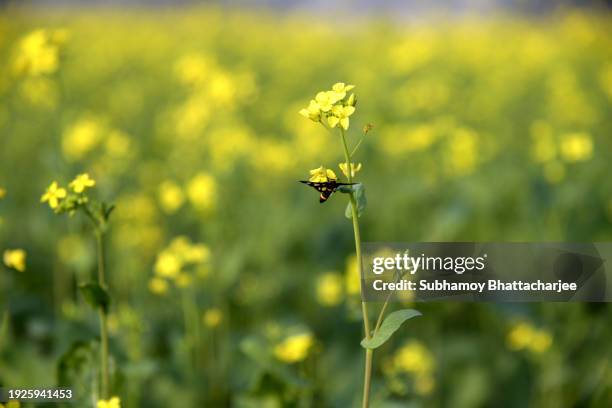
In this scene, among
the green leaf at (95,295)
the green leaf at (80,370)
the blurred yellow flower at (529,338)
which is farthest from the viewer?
the blurred yellow flower at (529,338)

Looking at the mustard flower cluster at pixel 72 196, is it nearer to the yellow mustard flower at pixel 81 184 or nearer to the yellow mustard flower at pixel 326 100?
the yellow mustard flower at pixel 81 184

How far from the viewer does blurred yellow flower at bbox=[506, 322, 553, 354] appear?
2.40 meters

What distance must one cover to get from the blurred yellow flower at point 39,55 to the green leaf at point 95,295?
1.05 meters

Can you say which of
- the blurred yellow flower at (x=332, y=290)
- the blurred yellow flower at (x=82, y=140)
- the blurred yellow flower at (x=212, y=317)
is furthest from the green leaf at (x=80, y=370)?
the blurred yellow flower at (x=82, y=140)

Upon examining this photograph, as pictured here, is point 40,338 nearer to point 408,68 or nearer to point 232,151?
point 232,151

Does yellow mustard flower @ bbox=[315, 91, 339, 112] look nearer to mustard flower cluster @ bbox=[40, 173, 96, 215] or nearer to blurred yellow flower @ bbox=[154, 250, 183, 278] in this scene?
mustard flower cluster @ bbox=[40, 173, 96, 215]

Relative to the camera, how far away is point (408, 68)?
4.82m

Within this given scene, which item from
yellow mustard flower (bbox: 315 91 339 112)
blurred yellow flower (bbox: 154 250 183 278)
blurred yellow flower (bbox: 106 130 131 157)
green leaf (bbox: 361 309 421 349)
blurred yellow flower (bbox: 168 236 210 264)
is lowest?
green leaf (bbox: 361 309 421 349)

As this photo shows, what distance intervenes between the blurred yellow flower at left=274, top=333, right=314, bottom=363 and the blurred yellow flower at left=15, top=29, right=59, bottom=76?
1184 mm

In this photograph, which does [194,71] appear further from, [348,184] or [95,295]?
[348,184]

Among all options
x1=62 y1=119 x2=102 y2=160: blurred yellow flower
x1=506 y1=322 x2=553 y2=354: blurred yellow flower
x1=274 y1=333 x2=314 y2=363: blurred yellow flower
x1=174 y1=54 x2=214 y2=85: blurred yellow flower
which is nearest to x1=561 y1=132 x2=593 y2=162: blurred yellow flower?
x1=506 y1=322 x2=553 y2=354: blurred yellow flower

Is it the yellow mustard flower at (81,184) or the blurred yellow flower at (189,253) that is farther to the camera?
the blurred yellow flower at (189,253)

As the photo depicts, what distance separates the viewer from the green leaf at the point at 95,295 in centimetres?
136

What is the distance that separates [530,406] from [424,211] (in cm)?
142
